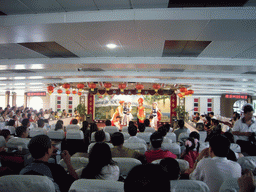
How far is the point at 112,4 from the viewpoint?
2.60 metres

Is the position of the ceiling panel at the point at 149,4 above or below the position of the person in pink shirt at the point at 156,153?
above

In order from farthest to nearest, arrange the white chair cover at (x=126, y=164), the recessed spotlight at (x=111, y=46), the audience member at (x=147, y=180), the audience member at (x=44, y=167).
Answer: the recessed spotlight at (x=111, y=46) → the white chair cover at (x=126, y=164) → the audience member at (x=44, y=167) → the audience member at (x=147, y=180)

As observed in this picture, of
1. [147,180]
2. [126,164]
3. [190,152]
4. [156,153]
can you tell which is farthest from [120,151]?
[147,180]

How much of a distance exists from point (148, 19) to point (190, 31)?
2.63 ft

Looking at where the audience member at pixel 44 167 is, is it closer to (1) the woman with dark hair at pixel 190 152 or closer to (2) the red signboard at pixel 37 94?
(1) the woman with dark hair at pixel 190 152

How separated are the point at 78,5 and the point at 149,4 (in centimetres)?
96

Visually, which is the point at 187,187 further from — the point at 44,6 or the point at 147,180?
the point at 44,6

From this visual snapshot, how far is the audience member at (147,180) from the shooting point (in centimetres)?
85

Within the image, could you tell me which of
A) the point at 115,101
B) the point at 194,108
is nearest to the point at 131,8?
the point at 115,101

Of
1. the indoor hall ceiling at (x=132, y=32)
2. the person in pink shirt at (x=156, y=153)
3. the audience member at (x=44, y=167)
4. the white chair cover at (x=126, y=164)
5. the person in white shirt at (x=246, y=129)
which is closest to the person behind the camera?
the audience member at (x=44, y=167)

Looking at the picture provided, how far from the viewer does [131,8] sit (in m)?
2.69

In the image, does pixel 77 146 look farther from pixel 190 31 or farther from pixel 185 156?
pixel 190 31

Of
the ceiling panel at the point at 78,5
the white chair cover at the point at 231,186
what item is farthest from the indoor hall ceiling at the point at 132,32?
the white chair cover at the point at 231,186

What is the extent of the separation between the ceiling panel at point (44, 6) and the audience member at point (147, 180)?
8.28 feet
